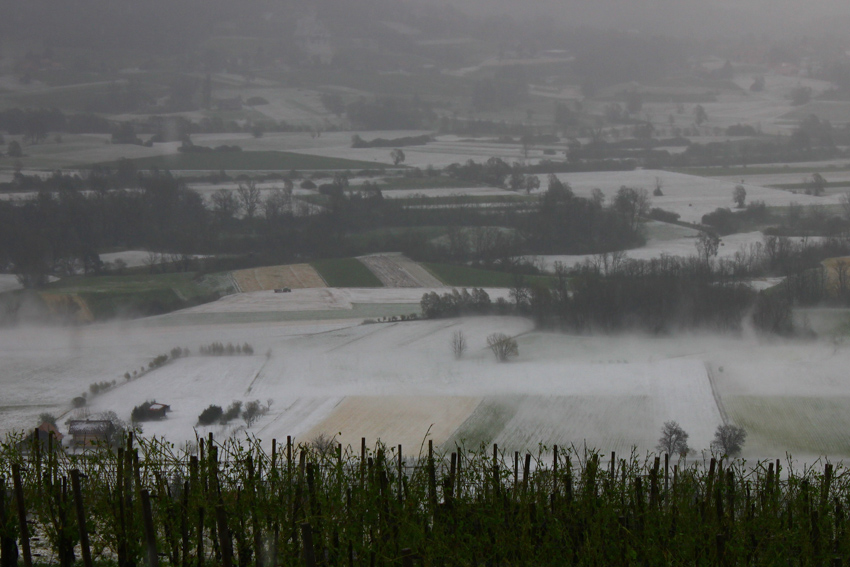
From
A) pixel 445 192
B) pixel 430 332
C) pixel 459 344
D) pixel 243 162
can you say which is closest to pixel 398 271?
pixel 430 332

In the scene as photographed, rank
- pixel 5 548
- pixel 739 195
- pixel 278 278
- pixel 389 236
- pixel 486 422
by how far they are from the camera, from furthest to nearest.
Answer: pixel 739 195 → pixel 389 236 → pixel 278 278 → pixel 486 422 → pixel 5 548

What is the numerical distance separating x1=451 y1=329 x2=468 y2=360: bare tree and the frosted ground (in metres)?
0.20

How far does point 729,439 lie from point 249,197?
80.6 feet

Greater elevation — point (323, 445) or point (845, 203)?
point (845, 203)

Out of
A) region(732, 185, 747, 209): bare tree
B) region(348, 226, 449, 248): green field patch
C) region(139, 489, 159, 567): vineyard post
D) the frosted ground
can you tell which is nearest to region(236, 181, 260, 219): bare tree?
region(348, 226, 449, 248): green field patch

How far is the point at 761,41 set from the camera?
61.0m

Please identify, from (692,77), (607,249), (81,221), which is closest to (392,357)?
(607,249)

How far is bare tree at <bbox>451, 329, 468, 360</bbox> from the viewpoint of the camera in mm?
20156

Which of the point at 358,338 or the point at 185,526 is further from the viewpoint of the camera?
the point at 358,338

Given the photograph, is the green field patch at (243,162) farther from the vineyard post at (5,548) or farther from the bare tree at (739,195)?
the vineyard post at (5,548)

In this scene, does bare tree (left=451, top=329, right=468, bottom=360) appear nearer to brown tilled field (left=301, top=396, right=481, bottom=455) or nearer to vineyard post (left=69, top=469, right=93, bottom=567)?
brown tilled field (left=301, top=396, right=481, bottom=455)

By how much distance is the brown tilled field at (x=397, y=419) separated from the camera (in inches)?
595

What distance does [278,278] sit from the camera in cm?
2775

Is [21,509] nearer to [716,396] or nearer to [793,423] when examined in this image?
[793,423]
